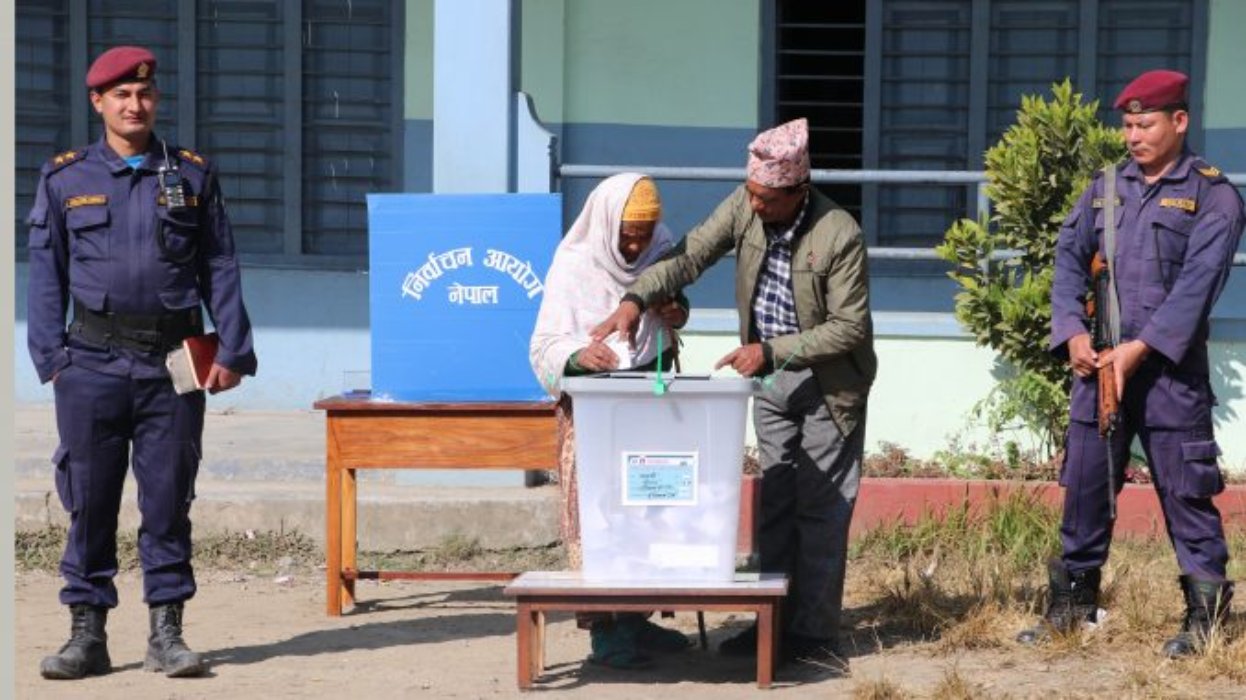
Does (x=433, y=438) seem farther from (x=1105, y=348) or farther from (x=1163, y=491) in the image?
(x=1163, y=491)

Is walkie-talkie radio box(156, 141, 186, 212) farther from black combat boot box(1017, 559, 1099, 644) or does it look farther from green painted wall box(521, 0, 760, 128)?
green painted wall box(521, 0, 760, 128)

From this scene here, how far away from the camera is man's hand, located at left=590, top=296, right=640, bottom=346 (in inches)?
258

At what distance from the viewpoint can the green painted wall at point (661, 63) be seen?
36.3 feet

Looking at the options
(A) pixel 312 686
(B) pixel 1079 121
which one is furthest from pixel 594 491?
(B) pixel 1079 121

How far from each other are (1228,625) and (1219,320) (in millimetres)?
2729

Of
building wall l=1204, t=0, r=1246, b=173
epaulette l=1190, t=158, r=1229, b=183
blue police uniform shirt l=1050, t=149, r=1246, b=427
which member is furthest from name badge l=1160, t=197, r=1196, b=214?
building wall l=1204, t=0, r=1246, b=173

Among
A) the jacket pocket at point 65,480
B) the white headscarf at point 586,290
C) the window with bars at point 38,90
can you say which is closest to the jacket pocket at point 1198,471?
the white headscarf at point 586,290

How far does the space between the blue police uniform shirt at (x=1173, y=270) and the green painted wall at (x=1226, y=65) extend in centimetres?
431

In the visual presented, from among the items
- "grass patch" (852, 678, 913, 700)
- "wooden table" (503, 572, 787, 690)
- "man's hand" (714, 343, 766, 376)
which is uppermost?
"man's hand" (714, 343, 766, 376)

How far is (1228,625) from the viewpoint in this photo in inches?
273

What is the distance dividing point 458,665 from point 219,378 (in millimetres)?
1258

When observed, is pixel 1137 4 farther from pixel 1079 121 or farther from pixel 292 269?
pixel 292 269

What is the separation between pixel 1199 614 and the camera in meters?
6.77

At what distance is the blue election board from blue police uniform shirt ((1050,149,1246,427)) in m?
2.21
